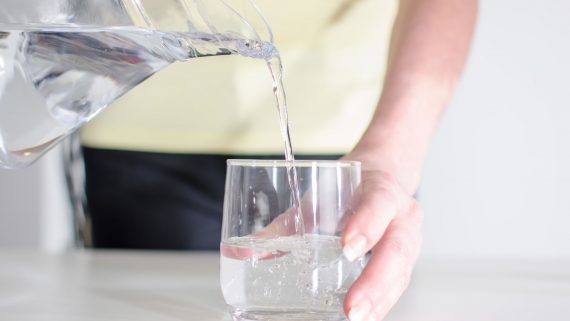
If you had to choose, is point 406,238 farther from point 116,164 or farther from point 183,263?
point 116,164

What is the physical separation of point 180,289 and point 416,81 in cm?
40

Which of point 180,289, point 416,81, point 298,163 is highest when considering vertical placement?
point 416,81

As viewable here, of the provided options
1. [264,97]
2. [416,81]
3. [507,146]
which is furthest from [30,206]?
[416,81]

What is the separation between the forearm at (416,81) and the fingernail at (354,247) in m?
0.28

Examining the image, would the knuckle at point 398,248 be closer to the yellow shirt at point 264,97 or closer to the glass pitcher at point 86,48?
the glass pitcher at point 86,48

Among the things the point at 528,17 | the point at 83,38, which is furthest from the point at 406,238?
the point at 528,17

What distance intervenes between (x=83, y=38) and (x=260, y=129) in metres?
0.68

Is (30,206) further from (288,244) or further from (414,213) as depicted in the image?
(288,244)

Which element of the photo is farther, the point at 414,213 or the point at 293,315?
the point at 414,213

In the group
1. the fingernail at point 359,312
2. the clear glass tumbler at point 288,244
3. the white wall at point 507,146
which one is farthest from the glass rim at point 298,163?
the white wall at point 507,146

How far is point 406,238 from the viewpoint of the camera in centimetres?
86

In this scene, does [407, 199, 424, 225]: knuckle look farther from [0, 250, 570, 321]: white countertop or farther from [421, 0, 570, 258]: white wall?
[421, 0, 570, 258]: white wall

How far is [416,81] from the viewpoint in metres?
1.21

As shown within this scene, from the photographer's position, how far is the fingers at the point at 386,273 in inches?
29.7
